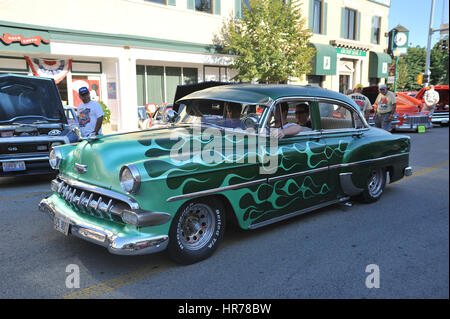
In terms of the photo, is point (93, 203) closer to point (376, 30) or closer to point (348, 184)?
point (348, 184)

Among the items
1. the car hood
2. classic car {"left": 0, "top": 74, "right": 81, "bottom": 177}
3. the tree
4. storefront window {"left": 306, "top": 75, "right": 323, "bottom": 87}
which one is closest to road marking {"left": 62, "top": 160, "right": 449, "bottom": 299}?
classic car {"left": 0, "top": 74, "right": 81, "bottom": 177}

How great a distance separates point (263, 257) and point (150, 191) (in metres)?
1.40

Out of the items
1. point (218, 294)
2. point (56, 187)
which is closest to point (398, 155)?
point (218, 294)

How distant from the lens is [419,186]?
672cm

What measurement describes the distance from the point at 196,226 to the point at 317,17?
69.5ft

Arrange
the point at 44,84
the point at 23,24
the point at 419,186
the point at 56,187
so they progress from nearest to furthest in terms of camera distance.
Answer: the point at 56,187 < the point at 419,186 < the point at 44,84 < the point at 23,24

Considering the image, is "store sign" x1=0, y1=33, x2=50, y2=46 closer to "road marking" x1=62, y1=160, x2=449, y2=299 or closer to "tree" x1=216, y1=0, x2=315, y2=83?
"tree" x1=216, y1=0, x2=315, y2=83

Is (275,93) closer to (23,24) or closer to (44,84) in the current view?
(44,84)

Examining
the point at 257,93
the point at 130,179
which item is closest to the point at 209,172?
the point at 130,179

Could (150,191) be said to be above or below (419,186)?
above

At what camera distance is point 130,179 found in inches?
126

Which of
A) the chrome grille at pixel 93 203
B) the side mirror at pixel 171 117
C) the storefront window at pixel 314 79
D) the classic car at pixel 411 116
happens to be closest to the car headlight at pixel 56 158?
the chrome grille at pixel 93 203

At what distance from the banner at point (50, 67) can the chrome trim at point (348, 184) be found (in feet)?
39.3

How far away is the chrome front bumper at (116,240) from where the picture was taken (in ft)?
10.3
